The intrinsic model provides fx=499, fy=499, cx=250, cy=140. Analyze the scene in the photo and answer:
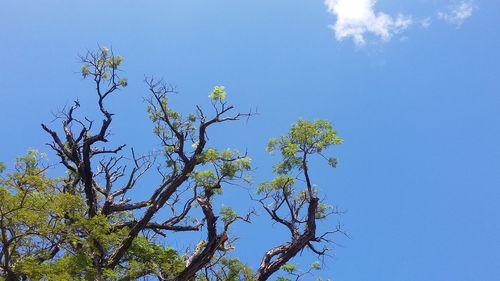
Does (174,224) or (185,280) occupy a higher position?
(174,224)

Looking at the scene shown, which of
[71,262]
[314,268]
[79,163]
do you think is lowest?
[71,262]

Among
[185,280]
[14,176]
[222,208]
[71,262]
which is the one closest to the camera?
[14,176]

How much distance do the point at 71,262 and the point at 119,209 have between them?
12.3ft

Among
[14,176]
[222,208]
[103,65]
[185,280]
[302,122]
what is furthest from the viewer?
[103,65]

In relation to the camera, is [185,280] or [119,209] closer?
[185,280]

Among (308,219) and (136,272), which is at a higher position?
(308,219)

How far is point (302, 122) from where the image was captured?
38.8ft

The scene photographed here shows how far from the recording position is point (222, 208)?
499 inches

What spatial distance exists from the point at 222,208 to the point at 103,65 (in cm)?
512

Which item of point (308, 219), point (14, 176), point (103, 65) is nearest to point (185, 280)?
point (308, 219)

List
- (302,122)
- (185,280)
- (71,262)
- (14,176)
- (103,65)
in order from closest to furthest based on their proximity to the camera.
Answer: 1. (14,176)
2. (71,262)
3. (185,280)
4. (302,122)
5. (103,65)

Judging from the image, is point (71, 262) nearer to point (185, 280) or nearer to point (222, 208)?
point (185, 280)

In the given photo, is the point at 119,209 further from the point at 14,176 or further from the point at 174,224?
the point at 14,176

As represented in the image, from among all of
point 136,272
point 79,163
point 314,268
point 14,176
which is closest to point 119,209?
point 79,163
